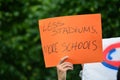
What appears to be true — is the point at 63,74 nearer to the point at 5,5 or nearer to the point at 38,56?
the point at 38,56

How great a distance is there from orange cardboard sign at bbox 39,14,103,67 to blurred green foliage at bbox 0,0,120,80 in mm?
2012

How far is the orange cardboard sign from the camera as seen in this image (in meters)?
5.23

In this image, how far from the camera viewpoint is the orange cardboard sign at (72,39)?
523cm

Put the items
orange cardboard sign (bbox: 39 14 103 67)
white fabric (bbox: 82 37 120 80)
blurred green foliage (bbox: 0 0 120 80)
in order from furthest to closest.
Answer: blurred green foliage (bbox: 0 0 120 80) < white fabric (bbox: 82 37 120 80) < orange cardboard sign (bbox: 39 14 103 67)

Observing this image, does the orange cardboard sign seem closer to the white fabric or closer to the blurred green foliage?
the white fabric

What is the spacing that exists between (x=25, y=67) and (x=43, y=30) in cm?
379

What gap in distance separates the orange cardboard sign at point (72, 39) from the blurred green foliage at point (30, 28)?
2.01 meters

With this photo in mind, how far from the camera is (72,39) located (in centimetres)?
525

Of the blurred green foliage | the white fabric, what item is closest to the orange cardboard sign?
the white fabric

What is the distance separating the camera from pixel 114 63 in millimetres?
5688

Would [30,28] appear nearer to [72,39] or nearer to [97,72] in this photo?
[97,72]

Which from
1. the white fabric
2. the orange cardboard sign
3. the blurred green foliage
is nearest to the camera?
the orange cardboard sign

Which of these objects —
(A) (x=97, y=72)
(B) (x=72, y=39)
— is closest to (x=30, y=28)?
(A) (x=97, y=72)

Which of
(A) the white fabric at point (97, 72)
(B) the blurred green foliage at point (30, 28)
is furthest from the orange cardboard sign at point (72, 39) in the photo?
(B) the blurred green foliage at point (30, 28)
